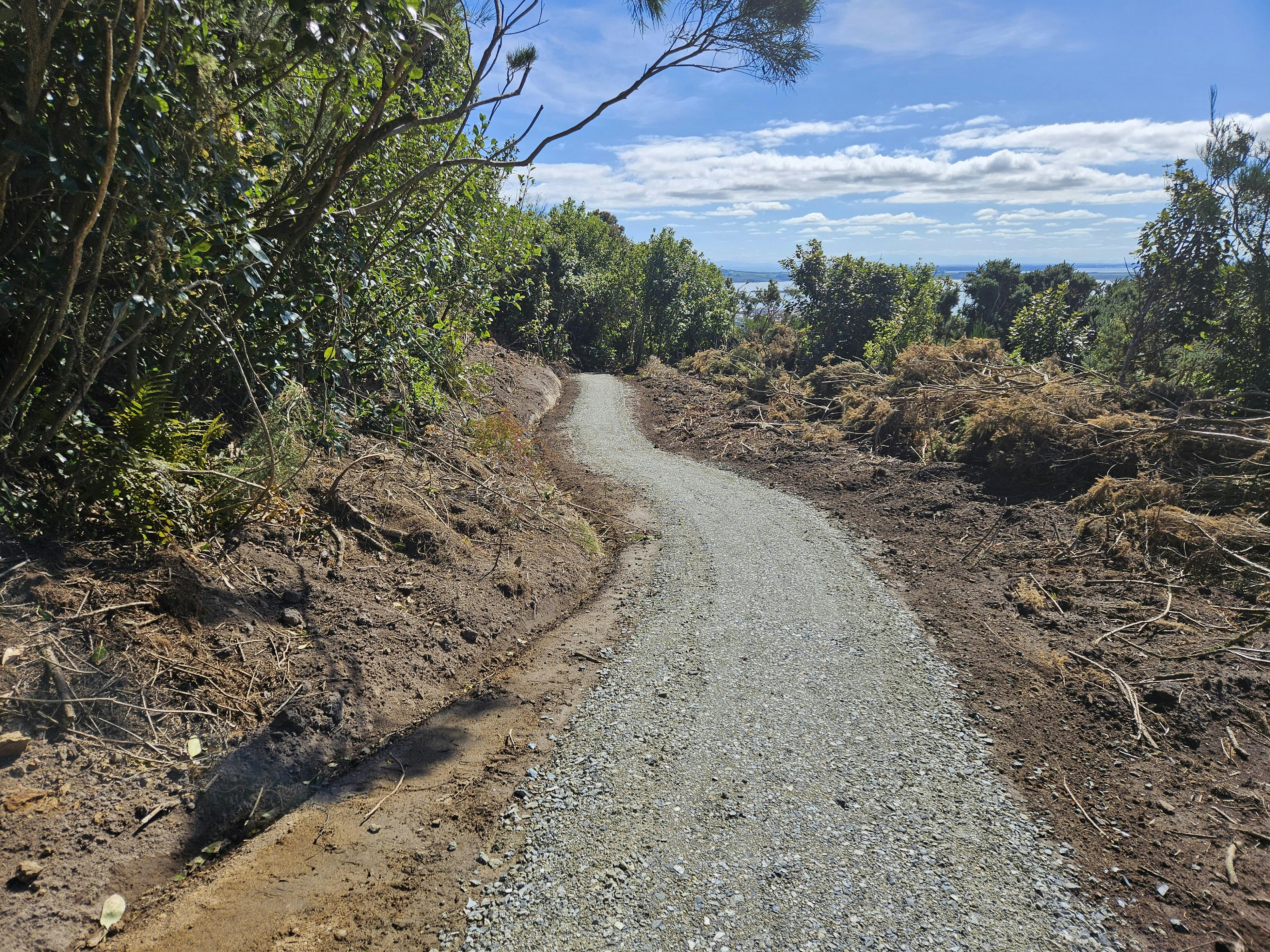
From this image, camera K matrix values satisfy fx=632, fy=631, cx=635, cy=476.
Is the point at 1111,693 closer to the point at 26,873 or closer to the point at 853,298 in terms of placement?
the point at 26,873

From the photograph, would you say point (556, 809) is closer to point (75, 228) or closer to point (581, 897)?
point (581, 897)

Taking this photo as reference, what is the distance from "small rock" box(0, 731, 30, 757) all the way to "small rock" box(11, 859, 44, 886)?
52cm

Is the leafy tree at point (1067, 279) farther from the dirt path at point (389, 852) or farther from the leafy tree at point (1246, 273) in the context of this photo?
the dirt path at point (389, 852)

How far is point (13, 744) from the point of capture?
2.92 m

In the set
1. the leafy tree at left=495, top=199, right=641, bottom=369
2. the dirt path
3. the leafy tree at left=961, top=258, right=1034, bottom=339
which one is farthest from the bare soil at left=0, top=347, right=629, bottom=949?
the leafy tree at left=961, top=258, right=1034, bottom=339

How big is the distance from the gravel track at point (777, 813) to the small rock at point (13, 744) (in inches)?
86.4

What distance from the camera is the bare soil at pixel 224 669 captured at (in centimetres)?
292

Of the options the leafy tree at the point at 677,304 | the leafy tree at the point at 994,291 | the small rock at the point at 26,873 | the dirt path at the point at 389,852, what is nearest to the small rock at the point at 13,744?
the small rock at the point at 26,873

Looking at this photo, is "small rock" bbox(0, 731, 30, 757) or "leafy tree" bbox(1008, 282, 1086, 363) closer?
"small rock" bbox(0, 731, 30, 757)

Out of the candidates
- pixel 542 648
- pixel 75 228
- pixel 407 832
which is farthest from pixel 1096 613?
pixel 75 228

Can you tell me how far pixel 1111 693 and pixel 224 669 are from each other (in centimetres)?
639

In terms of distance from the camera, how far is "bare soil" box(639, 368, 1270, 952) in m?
3.41

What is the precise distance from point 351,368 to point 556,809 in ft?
16.7

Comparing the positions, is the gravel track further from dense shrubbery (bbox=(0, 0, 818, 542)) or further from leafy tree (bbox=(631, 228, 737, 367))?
leafy tree (bbox=(631, 228, 737, 367))
